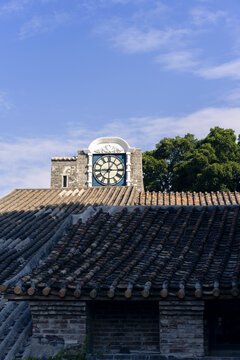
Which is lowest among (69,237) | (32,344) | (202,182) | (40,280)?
(32,344)

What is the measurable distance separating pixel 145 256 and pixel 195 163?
25474 millimetres

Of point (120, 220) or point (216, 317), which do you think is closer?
point (216, 317)

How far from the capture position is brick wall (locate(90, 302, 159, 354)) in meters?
9.38

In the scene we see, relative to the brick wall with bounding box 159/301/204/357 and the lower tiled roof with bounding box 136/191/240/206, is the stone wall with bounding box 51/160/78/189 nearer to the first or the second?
the lower tiled roof with bounding box 136/191/240/206

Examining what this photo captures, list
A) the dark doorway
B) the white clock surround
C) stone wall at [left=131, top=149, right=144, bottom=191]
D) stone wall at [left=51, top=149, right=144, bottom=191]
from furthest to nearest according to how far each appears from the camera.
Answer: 1. the white clock surround
2. stone wall at [left=51, top=149, right=144, bottom=191]
3. stone wall at [left=131, top=149, right=144, bottom=191]
4. the dark doorway

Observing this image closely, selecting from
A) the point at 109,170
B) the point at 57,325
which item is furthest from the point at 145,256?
the point at 109,170

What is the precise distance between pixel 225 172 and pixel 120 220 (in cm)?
2343

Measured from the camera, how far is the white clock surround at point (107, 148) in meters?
32.0

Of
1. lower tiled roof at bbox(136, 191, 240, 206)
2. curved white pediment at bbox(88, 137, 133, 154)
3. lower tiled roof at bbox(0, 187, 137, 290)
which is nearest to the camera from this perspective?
lower tiled roof at bbox(0, 187, 137, 290)

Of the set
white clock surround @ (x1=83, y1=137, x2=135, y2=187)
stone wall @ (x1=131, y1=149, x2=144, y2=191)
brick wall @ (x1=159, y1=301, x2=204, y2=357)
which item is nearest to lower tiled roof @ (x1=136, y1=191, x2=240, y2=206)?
stone wall @ (x1=131, y1=149, x2=144, y2=191)

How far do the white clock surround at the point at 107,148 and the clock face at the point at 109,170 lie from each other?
324mm

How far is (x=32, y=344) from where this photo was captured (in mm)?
9219

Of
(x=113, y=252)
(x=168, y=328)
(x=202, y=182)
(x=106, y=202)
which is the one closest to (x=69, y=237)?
(x=113, y=252)

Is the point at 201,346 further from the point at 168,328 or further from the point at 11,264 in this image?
the point at 11,264
